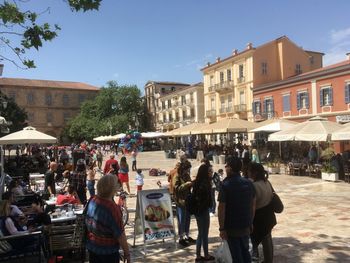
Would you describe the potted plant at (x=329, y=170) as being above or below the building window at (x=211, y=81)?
below

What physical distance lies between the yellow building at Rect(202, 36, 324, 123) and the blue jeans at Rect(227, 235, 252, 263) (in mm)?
32548

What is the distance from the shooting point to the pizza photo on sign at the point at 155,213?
6.31m

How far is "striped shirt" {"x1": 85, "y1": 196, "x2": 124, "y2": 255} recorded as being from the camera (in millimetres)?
3477

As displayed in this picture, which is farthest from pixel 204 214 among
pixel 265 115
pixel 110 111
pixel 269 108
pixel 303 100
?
pixel 110 111

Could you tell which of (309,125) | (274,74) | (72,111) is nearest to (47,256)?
Result: (309,125)

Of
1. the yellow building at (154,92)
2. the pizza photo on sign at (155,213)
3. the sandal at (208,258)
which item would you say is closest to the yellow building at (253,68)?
the yellow building at (154,92)

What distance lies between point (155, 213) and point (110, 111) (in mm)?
59947

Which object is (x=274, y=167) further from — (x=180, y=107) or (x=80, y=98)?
(x=80, y=98)

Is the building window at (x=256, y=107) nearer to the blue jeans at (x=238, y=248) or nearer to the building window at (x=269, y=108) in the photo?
the building window at (x=269, y=108)

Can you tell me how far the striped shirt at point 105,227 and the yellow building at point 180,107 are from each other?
164ft

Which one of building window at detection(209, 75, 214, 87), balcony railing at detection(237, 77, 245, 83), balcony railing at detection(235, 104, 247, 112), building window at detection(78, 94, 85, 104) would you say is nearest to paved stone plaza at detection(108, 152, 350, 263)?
balcony railing at detection(235, 104, 247, 112)

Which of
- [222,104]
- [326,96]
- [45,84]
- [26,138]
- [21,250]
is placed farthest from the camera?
[45,84]

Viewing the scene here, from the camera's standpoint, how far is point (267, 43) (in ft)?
133

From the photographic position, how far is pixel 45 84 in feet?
255
